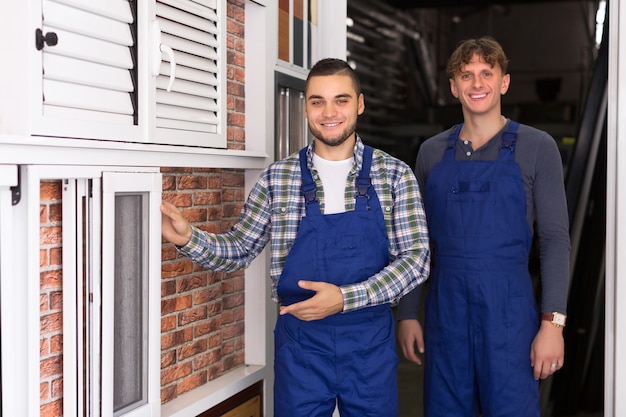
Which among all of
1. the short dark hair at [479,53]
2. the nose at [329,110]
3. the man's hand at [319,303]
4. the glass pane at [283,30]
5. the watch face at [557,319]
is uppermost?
the glass pane at [283,30]

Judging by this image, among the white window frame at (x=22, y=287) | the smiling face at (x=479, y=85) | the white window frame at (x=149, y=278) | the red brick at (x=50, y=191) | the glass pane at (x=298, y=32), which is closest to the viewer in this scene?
the white window frame at (x=22, y=287)

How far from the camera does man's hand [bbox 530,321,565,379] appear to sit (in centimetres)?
256

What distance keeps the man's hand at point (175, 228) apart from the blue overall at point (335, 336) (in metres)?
0.34

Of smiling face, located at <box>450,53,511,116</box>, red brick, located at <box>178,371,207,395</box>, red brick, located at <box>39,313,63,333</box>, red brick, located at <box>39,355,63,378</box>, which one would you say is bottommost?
red brick, located at <box>178,371,207,395</box>

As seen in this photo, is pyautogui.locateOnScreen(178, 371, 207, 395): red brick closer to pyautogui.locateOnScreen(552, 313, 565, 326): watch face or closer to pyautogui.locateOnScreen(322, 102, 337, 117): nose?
pyautogui.locateOnScreen(322, 102, 337, 117): nose

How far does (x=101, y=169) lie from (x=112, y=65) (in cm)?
31

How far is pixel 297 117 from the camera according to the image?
139 inches

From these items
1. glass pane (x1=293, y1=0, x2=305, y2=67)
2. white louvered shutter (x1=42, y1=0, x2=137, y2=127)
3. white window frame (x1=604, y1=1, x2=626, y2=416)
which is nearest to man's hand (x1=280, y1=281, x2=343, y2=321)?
white louvered shutter (x1=42, y1=0, x2=137, y2=127)

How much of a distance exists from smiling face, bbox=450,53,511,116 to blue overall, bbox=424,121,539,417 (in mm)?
120

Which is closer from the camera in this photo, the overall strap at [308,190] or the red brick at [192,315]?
the overall strap at [308,190]

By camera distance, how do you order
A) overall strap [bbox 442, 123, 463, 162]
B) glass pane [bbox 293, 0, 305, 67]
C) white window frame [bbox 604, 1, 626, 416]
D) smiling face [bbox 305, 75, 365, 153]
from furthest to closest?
1. glass pane [bbox 293, 0, 305, 67]
2. white window frame [bbox 604, 1, 626, 416]
3. overall strap [bbox 442, 123, 463, 162]
4. smiling face [bbox 305, 75, 365, 153]

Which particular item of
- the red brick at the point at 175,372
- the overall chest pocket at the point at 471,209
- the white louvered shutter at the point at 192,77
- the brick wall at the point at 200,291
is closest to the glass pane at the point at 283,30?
the brick wall at the point at 200,291

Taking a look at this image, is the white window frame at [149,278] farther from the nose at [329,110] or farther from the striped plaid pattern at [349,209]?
the nose at [329,110]

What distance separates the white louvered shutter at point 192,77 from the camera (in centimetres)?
254
